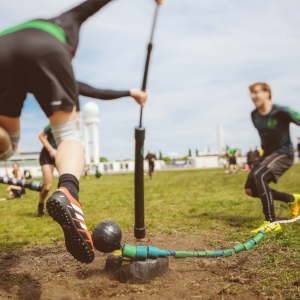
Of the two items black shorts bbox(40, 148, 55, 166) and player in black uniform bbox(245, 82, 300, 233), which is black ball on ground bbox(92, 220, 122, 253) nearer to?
player in black uniform bbox(245, 82, 300, 233)

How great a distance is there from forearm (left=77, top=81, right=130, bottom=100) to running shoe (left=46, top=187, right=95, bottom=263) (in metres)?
0.92

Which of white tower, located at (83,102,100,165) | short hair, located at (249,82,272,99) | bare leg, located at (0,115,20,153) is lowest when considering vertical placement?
bare leg, located at (0,115,20,153)

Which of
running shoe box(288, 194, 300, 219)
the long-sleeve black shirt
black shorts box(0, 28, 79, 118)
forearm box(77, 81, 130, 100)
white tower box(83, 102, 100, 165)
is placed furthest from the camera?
white tower box(83, 102, 100, 165)

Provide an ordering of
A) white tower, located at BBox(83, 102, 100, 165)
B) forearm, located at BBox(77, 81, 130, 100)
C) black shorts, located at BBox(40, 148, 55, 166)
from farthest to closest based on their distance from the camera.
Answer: white tower, located at BBox(83, 102, 100, 165)
black shorts, located at BBox(40, 148, 55, 166)
forearm, located at BBox(77, 81, 130, 100)

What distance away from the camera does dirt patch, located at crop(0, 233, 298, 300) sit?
2.55m

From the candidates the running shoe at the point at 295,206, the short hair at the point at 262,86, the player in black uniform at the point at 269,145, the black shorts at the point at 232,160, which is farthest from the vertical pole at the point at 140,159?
the black shorts at the point at 232,160

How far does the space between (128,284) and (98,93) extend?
1616 millimetres

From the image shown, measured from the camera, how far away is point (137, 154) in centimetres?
322

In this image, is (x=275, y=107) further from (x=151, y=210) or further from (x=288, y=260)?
(x=151, y=210)

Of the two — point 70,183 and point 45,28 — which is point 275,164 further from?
point 45,28

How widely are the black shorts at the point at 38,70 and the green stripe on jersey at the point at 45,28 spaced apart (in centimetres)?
4

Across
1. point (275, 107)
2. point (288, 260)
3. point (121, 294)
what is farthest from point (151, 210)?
point (121, 294)

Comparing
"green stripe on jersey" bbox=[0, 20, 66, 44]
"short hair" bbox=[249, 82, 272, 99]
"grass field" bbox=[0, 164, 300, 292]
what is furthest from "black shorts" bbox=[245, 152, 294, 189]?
"green stripe on jersey" bbox=[0, 20, 66, 44]

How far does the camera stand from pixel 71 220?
2117 mm
